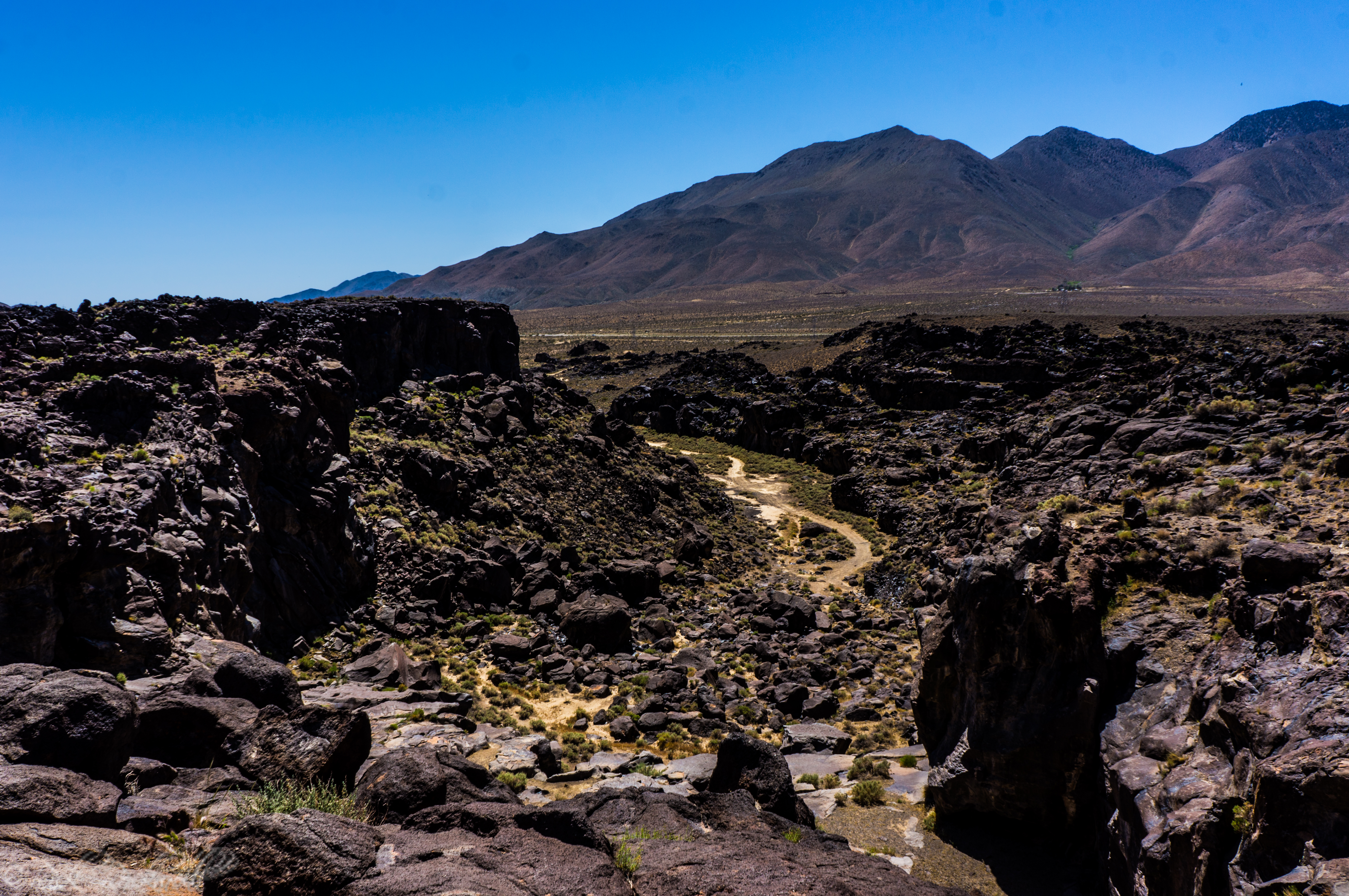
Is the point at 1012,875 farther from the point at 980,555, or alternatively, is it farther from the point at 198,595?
the point at 198,595

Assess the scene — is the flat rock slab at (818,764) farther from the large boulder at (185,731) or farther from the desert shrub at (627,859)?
the large boulder at (185,731)

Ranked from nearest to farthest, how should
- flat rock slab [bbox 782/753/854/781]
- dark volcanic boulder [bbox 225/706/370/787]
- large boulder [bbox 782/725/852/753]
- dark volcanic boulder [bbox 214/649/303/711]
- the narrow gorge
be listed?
the narrow gorge < dark volcanic boulder [bbox 225/706/370/787] < dark volcanic boulder [bbox 214/649/303/711] < flat rock slab [bbox 782/753/854/781] < large boulder [bbox 782/725/852/753]

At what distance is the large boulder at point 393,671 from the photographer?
69.3ft

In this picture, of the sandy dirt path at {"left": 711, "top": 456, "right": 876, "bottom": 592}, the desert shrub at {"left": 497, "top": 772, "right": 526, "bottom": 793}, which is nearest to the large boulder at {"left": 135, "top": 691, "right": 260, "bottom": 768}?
the desert shrub at {"left": 497, "top": 772, "right": 526, "bottom": 793}

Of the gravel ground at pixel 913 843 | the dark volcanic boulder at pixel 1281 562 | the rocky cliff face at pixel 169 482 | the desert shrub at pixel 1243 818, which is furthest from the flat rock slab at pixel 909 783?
the rocky cliff face at pixel 169 482

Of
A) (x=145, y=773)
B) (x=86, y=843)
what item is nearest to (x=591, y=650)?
(x=145, y=773)

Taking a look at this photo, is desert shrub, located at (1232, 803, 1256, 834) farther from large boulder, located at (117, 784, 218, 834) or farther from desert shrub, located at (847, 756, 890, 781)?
large boulder, located at (117, 784, 218, 834)

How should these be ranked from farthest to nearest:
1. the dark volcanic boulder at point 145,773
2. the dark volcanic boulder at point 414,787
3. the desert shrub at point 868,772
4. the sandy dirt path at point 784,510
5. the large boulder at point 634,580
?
the sandy dirt path at point 784,510, the large boulder at point 634,580, the desert shrub at point 868,772, the dark volcanic boulder at point 414,787, the dark volcanic boulder at point 145,773

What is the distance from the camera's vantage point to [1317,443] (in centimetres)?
1934

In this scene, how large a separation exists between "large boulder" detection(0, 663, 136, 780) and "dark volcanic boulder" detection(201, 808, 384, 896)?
3.23 m

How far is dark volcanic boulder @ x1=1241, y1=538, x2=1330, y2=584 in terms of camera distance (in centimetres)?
1261

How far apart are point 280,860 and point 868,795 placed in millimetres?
13090

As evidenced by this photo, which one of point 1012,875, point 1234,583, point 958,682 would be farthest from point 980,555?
point 1012,875

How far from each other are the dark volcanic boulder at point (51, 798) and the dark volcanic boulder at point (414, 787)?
128 inches
